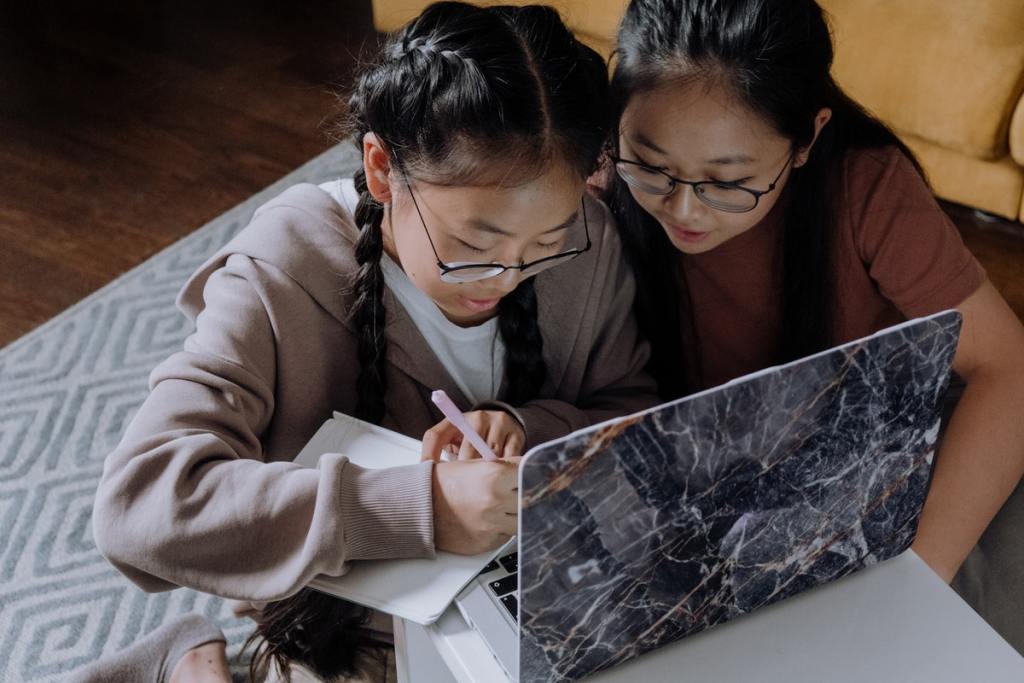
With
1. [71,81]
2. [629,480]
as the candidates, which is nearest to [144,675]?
[629,480]

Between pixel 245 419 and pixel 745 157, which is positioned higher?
pixel 745 157

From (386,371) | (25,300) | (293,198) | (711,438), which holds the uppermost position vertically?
(711,438)

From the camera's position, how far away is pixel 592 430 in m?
0.65

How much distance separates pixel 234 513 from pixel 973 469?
2.41 feet

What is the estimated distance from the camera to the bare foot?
1324mm

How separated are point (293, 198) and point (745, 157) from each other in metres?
0.45

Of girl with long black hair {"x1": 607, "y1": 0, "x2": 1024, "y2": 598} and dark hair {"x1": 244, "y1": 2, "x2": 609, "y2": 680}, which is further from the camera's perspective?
girl with long black hair {"x1": 607, "y1": 0, "x2": 1024, "y2": 598}

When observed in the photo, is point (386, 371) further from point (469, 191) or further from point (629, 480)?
point (629, 480)

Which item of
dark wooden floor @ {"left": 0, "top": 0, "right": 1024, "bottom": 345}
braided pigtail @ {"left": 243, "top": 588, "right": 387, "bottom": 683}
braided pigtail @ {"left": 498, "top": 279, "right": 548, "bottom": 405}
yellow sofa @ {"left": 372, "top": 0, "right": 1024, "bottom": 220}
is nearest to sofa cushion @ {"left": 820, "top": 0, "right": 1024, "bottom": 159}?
yellow sofa @ {"left": 372, "top": 0, "right": 1024, "bottom": 220}

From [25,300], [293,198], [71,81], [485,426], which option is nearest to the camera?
[485,426]

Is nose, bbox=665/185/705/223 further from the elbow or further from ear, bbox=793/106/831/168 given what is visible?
the elbow

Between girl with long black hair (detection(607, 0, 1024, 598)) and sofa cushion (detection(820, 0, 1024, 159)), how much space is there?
0.85m

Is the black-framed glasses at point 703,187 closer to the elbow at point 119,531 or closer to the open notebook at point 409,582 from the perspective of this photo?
the open notebook at point 409,582

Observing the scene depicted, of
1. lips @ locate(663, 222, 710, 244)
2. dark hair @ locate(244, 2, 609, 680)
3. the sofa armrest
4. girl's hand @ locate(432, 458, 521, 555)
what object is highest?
dark hair @ locate(244, 2, 609, 680)
